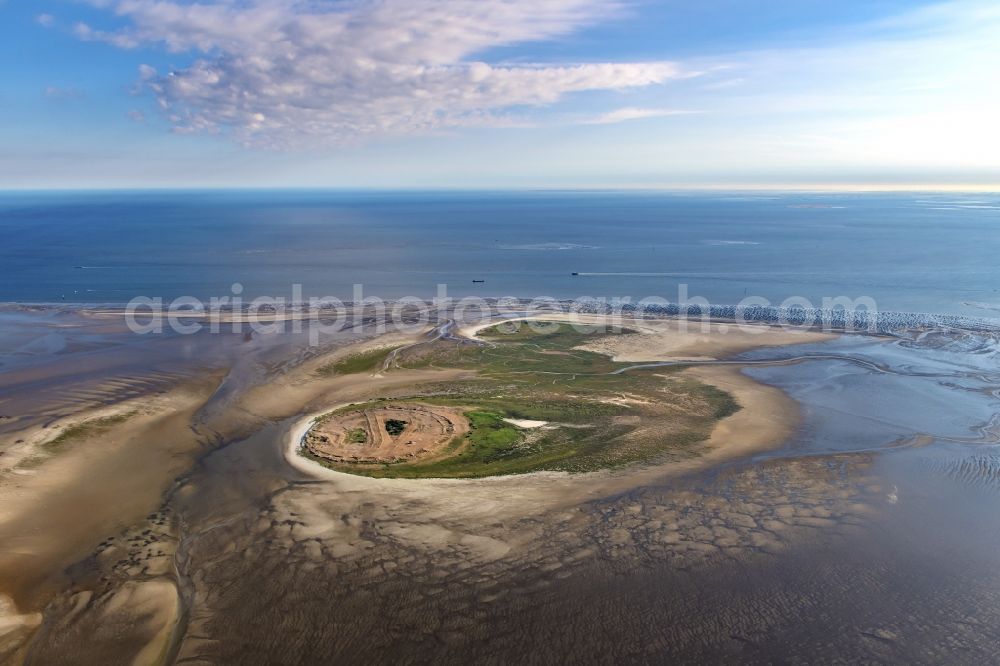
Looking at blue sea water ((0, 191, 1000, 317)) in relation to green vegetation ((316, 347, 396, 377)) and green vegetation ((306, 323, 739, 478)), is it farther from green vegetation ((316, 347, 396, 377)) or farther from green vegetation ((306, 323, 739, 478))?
green vegetation ((306, 323, 739, 478))

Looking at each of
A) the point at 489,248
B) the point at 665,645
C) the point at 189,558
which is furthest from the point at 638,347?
the point at 489,248

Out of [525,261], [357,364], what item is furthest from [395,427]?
[525,261]

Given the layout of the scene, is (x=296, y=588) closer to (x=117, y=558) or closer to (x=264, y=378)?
(x=117, y=558)

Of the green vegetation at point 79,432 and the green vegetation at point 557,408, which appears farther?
the green vegetation at point 79,432

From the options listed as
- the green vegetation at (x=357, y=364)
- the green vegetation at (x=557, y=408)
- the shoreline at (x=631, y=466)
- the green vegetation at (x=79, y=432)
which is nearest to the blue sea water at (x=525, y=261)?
the green vegetation at (x=357, y=364)

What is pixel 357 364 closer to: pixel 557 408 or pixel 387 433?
pixel 387 433

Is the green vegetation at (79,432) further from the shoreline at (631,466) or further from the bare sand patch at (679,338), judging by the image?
the bare sand patch at (679,338)
